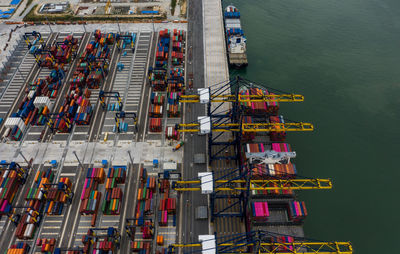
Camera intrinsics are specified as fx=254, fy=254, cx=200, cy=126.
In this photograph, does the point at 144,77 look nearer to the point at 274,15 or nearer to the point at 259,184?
the point at 259,184

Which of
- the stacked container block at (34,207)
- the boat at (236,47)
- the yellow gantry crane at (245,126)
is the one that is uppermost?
the boat at (236,47)

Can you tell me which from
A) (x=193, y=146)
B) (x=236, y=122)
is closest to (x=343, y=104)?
(x=236, y=122)

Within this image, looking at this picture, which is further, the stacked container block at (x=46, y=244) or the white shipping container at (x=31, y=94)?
the white shipping container at (x=31, y=94)

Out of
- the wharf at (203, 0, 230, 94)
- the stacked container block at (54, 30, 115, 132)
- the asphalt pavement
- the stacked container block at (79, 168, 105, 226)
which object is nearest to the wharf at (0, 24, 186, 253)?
the stacked container block at (79, 168, 105, 226)

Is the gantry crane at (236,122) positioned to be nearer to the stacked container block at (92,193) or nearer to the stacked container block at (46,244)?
the stacked container block at (92,193)

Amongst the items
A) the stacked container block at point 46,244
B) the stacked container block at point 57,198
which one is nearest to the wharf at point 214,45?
the stacked container block at point 57,198

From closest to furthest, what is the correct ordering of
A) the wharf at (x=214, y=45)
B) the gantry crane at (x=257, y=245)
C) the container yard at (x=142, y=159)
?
the gantry crane at (x=257, y=245) < the container yard at (x=142, y=159) < the wharf at (x=214, y=45)

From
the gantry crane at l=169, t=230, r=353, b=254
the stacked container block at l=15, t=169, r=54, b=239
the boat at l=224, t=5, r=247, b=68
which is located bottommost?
the gantry crane at l=169, t=230, r=353, b=254

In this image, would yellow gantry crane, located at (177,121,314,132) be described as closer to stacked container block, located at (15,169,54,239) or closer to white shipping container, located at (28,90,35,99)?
stacked container block, located at (15,169,54,239)

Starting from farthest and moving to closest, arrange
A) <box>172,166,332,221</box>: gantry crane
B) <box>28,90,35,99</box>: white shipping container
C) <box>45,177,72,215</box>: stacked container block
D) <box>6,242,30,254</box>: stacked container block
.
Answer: <box>28,90,35,99</box>: white shipping container, <box>45,177,72,215</box>: stacked container block, <box>6,242,30,254</box>: stacked container block, <box>172,166,332,221</box>: gantry crane
